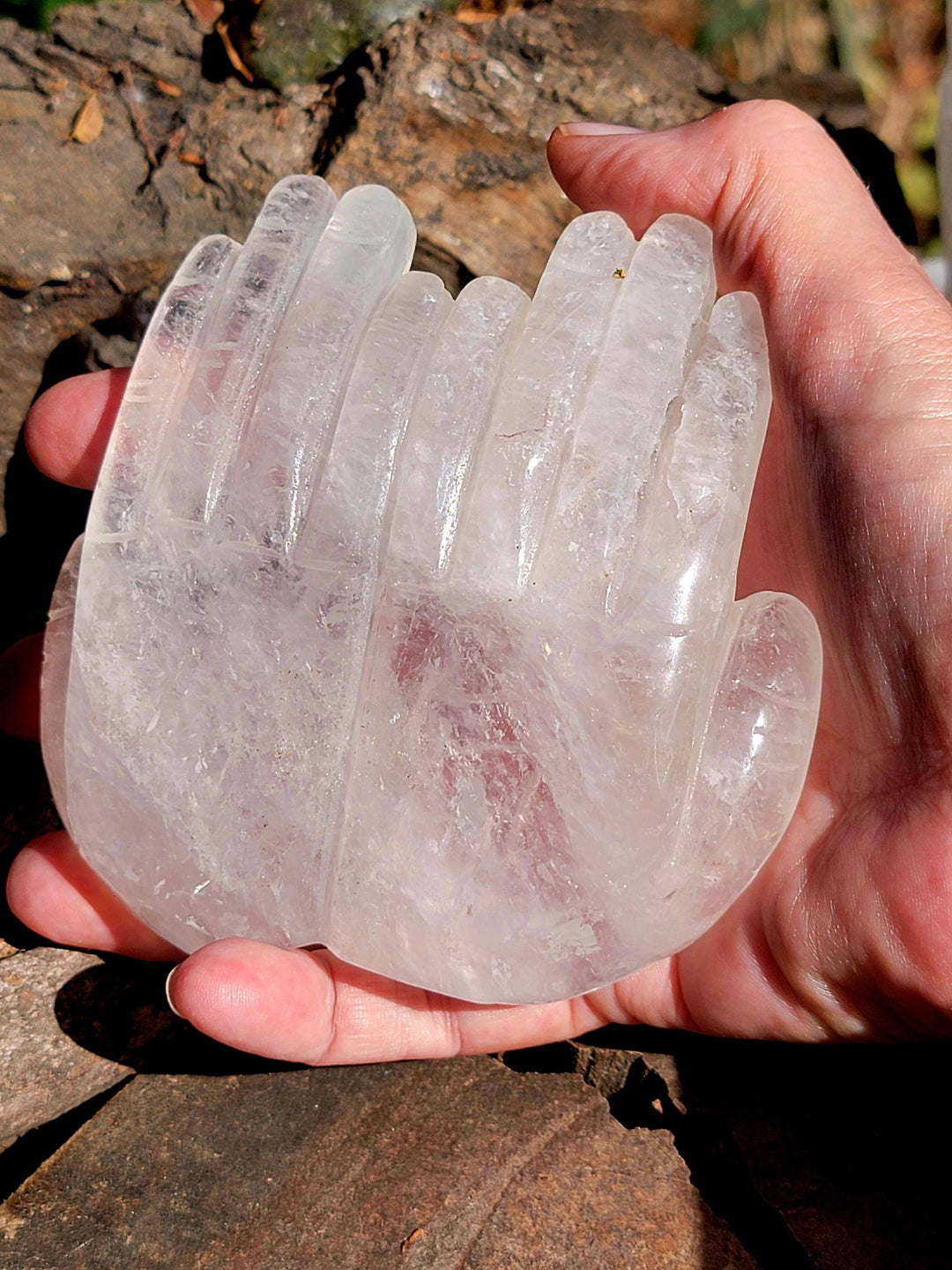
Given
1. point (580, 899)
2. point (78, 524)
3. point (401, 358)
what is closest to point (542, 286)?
point (401, 358)

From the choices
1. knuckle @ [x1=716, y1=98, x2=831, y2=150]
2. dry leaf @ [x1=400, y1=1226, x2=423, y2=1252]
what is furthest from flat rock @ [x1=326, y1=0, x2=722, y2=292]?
dry leaf @ [x1=400, y1=1226, x2=423, y2=1252]

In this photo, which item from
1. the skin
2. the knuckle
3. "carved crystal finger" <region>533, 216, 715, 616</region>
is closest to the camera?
"carved crystal finger" <region>533, 216, 715, 616</region>

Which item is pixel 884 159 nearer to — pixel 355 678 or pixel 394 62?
pixel 394 62

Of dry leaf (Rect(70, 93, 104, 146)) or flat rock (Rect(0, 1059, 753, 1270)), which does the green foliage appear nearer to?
dry leaf (Rect(70, 93, 104, 146))

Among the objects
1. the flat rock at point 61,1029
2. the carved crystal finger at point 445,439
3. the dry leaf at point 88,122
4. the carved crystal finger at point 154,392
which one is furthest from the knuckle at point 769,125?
the flat rock at point 61,1029

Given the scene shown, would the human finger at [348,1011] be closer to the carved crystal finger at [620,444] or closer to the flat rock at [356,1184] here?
the flat rock at [356,1184]

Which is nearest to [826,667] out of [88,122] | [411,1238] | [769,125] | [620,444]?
[620,444]
